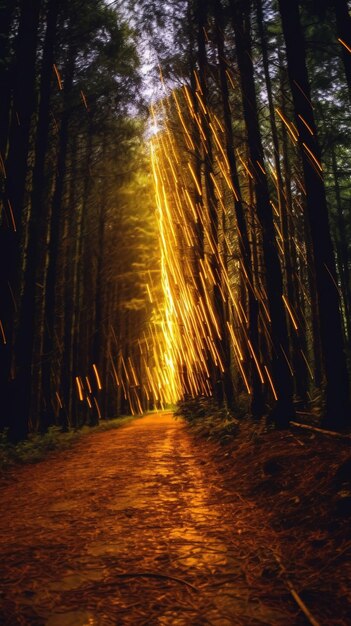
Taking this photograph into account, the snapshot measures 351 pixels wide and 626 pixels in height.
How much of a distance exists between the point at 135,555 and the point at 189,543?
20.4 inches

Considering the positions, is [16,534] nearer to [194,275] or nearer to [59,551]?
[59,551]

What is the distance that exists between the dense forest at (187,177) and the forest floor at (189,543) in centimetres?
179

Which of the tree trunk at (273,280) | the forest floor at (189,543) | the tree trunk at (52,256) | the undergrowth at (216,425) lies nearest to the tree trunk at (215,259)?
the undergrowth at (216,425)

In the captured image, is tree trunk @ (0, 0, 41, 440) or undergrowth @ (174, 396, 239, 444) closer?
undergrowth @ (174, 396, 239, 444)

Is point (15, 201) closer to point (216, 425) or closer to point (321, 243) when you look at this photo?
point (321, 243)

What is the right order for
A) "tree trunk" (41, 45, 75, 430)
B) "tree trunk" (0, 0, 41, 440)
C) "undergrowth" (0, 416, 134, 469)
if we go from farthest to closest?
"tree trunk" (41, 45, 75, 430) → "tree trunk" (0, 0, 41, 440) → "undergrowth" (0, 416, 134, 469)

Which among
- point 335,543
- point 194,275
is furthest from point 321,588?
point 194,275

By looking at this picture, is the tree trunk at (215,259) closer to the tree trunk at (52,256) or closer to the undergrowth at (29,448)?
the tree trunk at (52,256)

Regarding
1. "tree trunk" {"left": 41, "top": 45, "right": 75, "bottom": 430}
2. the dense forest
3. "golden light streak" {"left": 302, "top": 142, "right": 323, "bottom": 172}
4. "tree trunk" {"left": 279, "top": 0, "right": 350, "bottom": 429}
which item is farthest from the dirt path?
"tree trunk" {"left": 41, "top": 45, "right": 75, "bottom": 430}

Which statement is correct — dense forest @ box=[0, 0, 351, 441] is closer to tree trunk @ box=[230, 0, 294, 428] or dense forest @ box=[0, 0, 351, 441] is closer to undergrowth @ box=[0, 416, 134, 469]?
tree trunk @ box=[230, 0, 294, 428]

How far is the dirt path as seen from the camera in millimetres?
2371

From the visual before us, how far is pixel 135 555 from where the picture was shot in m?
3.21

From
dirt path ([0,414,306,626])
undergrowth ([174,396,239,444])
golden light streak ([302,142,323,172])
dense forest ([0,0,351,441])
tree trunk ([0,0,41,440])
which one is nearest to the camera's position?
dirt path ([0,414,306,626])

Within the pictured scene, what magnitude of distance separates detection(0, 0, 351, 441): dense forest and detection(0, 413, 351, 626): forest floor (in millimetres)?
1791
